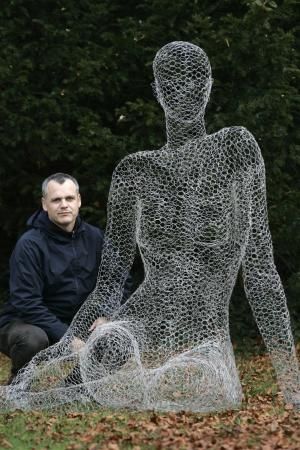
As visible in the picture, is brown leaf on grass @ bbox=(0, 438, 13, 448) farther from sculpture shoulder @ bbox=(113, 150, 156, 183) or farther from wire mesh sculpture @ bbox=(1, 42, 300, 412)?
sculpture shoulder @ bbox=(113, 150, 156, 183)

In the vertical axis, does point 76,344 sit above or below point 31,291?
below

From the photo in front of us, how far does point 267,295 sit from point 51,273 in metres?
1.60

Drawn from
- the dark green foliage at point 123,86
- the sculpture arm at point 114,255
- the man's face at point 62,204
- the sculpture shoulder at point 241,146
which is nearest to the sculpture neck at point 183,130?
the sculpture shoulder at point 241,146

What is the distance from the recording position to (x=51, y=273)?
26.6ft

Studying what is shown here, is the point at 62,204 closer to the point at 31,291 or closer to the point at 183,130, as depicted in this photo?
the point at 31,291

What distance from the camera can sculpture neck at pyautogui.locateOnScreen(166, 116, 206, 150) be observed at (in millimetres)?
7664

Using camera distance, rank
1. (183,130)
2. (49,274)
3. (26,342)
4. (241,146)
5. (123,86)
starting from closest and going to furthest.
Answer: (241,146)
(183,130)
(26,342)
(49,274)
(123,86)

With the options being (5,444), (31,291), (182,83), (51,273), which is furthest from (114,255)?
(5,444)

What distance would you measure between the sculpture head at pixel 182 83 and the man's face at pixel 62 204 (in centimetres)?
98

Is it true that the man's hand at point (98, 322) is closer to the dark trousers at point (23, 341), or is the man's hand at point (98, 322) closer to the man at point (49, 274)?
the man at point (49, 274)

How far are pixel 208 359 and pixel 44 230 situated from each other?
1695 millimetres

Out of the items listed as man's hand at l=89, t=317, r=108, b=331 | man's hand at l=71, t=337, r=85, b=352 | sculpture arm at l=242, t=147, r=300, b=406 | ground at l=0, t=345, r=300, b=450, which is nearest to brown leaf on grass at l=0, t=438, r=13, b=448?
ground at l=0, t=345, r=300, b=450

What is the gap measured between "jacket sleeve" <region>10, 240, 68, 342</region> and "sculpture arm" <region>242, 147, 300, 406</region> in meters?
1.43

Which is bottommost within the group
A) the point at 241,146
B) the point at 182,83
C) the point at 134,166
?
the point at 134,166
